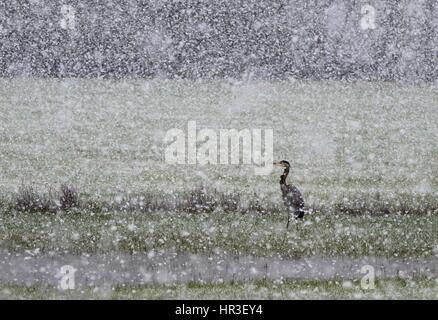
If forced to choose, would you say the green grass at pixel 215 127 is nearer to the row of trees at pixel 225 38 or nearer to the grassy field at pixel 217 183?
the grassy field at pixel 217 183

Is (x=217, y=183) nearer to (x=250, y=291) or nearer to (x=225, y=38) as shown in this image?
(x=250, y=291)

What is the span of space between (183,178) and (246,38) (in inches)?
775

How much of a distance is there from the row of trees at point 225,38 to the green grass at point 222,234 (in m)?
20.9

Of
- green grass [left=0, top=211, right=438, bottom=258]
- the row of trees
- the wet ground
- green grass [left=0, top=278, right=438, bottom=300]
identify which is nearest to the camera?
green grass [left=0, top=278, right=438, bottom=300]

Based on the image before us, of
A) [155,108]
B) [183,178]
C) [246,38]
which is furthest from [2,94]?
[183,178]

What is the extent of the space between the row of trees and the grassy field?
4.92 m

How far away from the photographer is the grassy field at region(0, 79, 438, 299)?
8031 mm

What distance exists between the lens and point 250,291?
266 inches

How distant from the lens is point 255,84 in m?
28.8

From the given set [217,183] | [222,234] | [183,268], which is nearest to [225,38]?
[217,183]

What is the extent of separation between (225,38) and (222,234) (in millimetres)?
23714

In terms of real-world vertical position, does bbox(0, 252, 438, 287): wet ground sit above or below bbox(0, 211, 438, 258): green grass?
below

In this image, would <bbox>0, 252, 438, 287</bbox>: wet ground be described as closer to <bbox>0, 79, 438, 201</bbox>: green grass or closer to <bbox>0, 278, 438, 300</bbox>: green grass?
<bbox>0, 278, 438, 300</bbox>: green grass

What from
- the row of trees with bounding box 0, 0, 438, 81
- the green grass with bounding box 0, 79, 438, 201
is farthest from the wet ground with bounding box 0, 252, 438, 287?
the row of trees with bounding box 0, 0, 438, 81
